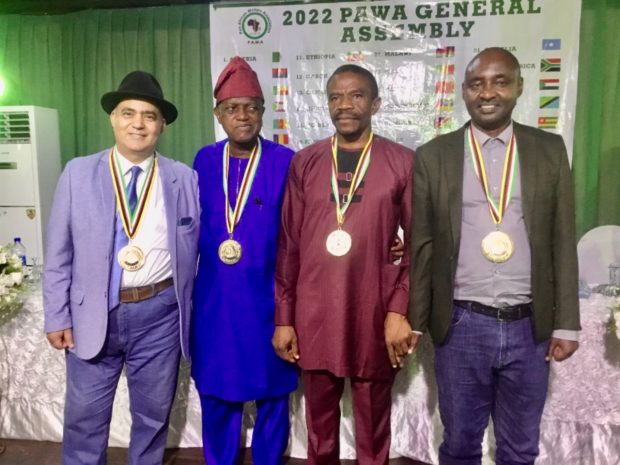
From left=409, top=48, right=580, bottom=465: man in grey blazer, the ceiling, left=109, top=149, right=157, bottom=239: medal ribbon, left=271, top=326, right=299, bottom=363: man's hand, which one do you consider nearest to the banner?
the ceiling

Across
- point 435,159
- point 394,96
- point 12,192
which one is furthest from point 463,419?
point 12,192

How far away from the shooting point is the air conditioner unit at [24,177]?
449 centimetres

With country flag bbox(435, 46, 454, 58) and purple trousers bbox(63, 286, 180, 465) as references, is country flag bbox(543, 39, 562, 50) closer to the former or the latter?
country flag bbox(435, 46, 454, 58)

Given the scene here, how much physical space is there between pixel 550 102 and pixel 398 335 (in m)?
2.59

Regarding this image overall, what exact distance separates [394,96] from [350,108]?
6.72 feet

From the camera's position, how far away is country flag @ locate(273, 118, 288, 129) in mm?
4078

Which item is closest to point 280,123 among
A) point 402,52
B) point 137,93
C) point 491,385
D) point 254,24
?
point 254,24

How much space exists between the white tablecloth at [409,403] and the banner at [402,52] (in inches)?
70.4

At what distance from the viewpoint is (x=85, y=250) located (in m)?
1.98

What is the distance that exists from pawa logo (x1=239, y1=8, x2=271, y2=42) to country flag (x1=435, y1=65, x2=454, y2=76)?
1293mm

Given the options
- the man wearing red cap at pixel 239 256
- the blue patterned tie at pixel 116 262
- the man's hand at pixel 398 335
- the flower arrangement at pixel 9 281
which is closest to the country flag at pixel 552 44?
the man wearing red cap at pixel 239 256

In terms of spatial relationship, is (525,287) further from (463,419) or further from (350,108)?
(350,108)

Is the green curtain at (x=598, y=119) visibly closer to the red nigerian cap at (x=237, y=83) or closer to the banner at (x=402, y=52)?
the banner at (x=402, y=52)

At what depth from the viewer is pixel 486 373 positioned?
1894mm
